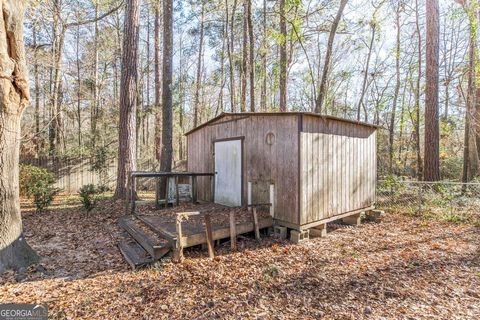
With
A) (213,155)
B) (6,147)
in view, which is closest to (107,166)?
(213,155)

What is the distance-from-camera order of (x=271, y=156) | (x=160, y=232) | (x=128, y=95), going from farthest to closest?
1. (x=128, y=95)
2. (x=271, y=156)
3. (x=160, y=232)

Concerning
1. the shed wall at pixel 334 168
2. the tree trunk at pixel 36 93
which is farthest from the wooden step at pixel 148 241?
the tree trunk at pixel 36 93

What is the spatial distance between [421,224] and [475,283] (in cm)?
327

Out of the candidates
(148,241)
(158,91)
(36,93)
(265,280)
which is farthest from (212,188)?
(36,93)

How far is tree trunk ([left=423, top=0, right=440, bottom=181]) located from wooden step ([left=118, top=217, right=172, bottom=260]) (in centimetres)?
873

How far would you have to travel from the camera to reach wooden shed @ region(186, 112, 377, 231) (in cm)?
530

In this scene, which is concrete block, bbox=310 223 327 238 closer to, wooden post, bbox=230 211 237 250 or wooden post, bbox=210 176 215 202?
wooden post, bbox=230 211 237 250

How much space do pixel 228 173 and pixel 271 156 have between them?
1.63m

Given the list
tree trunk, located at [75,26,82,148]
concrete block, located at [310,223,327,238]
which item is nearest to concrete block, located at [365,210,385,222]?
concrete block, located at [310,223,327,238]

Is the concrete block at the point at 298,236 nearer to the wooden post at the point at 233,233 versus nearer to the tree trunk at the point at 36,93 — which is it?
Answer: the wooden post at the point at 233,233

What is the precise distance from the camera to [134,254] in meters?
4.33

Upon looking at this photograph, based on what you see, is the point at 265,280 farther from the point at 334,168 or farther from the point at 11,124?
the point at 11,124

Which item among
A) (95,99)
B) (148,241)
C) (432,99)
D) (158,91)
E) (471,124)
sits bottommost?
(148,241)

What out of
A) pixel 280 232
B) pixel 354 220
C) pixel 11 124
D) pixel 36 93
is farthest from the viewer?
pixel 36 93
